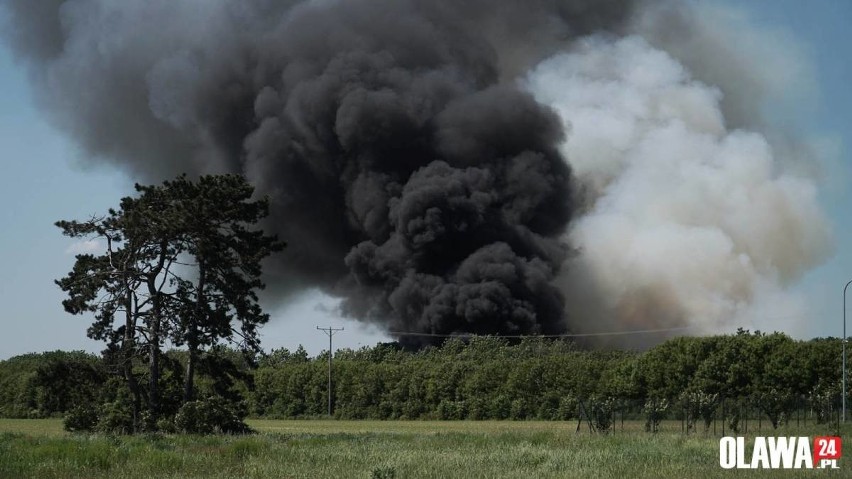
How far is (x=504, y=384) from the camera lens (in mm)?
64375

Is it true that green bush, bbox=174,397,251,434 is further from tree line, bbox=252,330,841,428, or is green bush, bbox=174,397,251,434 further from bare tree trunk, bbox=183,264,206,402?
tree line, bbox=252,330,841,428

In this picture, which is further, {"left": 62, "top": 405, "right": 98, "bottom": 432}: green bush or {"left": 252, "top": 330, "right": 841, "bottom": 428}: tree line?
{"left": 252, "top": 330, "right": 841, "bottom": 428}: tree line

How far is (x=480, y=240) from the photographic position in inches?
3226

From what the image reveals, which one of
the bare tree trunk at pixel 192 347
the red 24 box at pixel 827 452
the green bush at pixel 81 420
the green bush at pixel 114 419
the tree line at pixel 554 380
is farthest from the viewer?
the tree line at pixel 554 380

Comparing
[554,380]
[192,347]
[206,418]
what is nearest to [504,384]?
[554,380]

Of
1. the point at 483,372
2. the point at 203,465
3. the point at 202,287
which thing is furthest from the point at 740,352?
the point at 203,465

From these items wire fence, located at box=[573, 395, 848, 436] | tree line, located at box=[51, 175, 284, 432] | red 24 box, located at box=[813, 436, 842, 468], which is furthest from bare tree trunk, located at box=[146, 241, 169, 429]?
red 24 box, located at box=[813, 436, 842, 468]

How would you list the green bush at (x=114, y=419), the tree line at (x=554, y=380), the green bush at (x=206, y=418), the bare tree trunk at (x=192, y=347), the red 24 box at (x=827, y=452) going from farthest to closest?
the tree line at (x=554, y=380)
the bare tree trunk at (x=192, y=347)
the green bush at (x=114, y=419)
the green bush at (x=206, y=418)
the red 24 box at (x=827, y=452)

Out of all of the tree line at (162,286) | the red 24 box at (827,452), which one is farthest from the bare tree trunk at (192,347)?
the red 24 box at (827,452)

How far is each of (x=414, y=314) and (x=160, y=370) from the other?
4240cm

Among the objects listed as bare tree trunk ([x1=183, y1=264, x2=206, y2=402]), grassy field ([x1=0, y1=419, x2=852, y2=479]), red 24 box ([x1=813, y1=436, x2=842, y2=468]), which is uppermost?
bare tree trunk ([x1=183, y1=264, x2=206, y2=402])

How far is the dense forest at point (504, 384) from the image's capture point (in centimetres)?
4219

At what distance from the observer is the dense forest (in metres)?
42.2

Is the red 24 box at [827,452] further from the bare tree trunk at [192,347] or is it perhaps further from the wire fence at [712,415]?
the bare tree trunk at [192,347]
